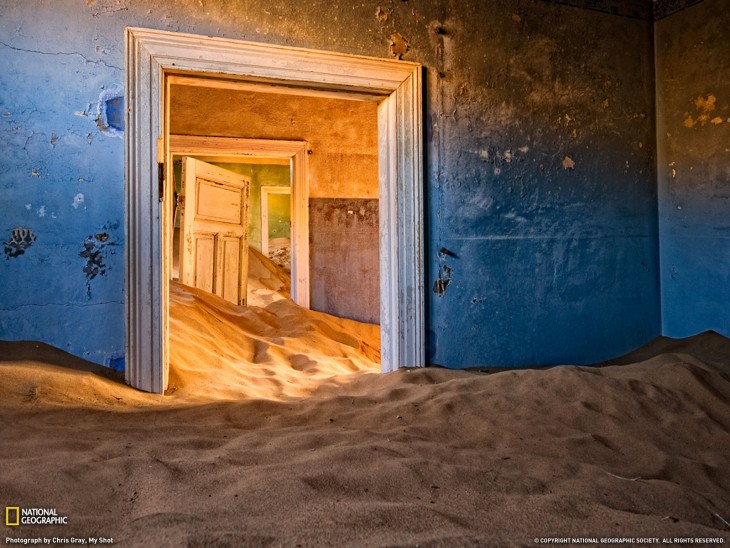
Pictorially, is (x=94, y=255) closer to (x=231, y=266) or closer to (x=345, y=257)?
(x=345, y=257)

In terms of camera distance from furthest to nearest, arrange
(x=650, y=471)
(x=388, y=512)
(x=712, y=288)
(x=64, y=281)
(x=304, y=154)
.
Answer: (x=304, y=154)
(x=712, y=288)
(x=64, y=281)
(x=650, y=471)
(x=388, y=512)

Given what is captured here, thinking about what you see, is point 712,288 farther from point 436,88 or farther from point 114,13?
point 114,13

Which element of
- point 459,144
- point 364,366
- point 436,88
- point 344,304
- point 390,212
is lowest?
point 364,366

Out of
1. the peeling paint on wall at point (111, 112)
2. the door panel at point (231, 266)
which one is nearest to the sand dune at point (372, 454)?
the peeling paint on wall at point (111, 112)

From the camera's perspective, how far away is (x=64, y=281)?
293cm

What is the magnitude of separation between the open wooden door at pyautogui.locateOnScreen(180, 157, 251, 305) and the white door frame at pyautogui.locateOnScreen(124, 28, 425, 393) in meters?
2.96

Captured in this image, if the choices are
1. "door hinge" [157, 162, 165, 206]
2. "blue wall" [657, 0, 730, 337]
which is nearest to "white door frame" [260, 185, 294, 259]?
"blue wall" [657, 0, 730, 337]

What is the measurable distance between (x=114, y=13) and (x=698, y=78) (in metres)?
4.13

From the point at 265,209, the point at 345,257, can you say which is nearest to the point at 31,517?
the point at 345,257

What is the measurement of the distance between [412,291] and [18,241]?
2.34 meters

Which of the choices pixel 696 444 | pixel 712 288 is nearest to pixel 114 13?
pixel 696 444

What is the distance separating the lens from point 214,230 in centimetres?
650

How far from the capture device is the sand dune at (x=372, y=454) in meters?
1.35

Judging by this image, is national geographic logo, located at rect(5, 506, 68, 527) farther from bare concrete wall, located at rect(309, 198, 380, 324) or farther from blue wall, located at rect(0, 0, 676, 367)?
bare concrete wall, located at rect(309, 198, 380, 324)
